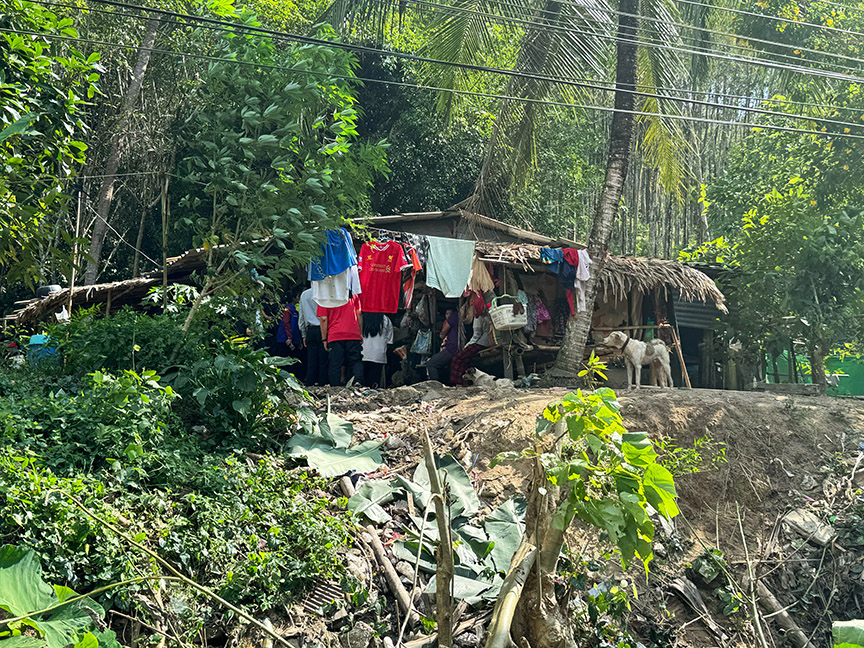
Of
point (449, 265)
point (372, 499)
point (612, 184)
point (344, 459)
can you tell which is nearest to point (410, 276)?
point (449, 265)

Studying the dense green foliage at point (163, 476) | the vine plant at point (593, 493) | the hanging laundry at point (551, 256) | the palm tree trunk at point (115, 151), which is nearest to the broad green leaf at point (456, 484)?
the dense green foliage at point (163, 476)

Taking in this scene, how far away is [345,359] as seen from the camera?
10.9 m

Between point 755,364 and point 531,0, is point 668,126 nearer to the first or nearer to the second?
point 531,0

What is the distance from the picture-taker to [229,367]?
6.26 meters

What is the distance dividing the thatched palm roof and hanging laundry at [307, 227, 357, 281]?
2322 mm

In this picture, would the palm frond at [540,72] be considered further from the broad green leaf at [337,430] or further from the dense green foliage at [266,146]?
the broad green leaf at [337,430]

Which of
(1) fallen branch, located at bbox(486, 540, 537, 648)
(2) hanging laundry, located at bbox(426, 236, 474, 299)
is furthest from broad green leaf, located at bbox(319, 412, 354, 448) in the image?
(2) hanging laundry, located at bbox(426, 236, 474, 299)

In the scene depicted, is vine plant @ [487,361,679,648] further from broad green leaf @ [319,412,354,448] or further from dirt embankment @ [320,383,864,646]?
broad green leaf @ [319,412,354,448]

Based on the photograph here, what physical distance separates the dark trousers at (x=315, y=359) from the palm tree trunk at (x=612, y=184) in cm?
350

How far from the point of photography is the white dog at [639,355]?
11.2 meters

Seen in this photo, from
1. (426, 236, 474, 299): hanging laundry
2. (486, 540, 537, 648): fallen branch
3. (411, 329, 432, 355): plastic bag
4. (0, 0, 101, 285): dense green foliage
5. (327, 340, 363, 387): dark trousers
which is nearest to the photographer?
(486, 540, 537, 648): fallen branch

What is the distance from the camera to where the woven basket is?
1056 cm

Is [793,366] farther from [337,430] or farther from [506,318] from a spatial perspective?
[337,430]

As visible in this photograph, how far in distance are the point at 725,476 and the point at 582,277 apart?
14.3ft
